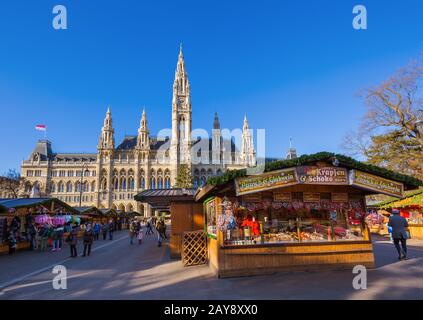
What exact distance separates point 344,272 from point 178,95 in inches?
3369

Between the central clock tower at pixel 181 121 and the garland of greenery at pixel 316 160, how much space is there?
76.8 m

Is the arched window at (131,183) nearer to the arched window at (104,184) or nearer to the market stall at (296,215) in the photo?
the arched window at (104,184)

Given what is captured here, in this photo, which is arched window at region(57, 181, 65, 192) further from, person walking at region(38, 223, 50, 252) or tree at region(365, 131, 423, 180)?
tree at region(365, 131, 423, 180)

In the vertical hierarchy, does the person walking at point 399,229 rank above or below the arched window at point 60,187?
below

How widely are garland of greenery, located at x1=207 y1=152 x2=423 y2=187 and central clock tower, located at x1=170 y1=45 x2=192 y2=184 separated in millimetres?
76818

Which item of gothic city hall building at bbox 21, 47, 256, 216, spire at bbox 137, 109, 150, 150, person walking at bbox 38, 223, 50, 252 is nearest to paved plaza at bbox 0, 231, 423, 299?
person walking at bbox 38, 223, 50, 252

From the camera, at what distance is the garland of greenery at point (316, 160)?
8375mm

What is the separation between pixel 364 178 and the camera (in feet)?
29.9

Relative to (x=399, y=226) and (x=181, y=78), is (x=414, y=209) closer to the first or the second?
(x=399, y=226)

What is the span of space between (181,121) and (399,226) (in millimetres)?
80642

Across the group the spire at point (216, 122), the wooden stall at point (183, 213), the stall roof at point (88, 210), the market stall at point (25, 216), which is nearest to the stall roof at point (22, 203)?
the market stall at point (25, 216)

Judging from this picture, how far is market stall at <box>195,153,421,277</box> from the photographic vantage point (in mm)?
8641

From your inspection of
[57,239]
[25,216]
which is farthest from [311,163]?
[25,216]
